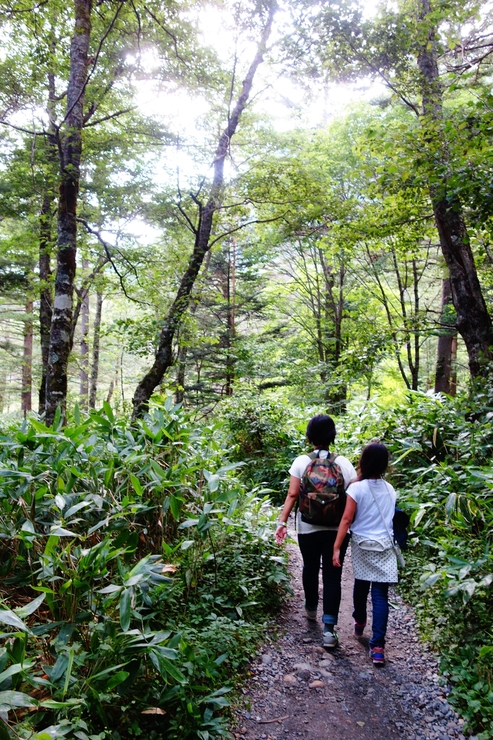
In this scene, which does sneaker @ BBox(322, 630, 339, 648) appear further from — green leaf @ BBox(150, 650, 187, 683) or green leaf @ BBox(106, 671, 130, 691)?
green leaf @ BBox(106, 671, 130, 691)

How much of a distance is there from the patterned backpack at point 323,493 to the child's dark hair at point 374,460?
0.23 metres

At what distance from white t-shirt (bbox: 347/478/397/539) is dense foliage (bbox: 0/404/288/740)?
3.40ft

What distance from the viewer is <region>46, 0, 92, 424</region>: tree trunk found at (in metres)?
6.00

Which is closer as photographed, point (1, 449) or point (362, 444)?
point (1, 449)

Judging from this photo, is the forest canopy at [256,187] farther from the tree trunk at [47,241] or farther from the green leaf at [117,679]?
the green leaf at [117,679]

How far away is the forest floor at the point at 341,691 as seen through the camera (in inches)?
107

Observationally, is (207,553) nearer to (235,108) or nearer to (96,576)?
(96,576)

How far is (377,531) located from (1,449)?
3.35 meters

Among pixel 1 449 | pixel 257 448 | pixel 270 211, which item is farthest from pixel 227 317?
pixel 1 449

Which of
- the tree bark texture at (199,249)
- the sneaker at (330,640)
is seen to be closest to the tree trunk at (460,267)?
the tree bark texture at (199,249)

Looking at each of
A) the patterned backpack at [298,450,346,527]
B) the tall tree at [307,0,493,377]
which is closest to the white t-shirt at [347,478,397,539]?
the patterned backpack at [298,450,346,527]

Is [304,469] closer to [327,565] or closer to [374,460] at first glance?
[374,460]

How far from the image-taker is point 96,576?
2.61 m

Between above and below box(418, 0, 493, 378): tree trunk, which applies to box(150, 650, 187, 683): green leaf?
below
